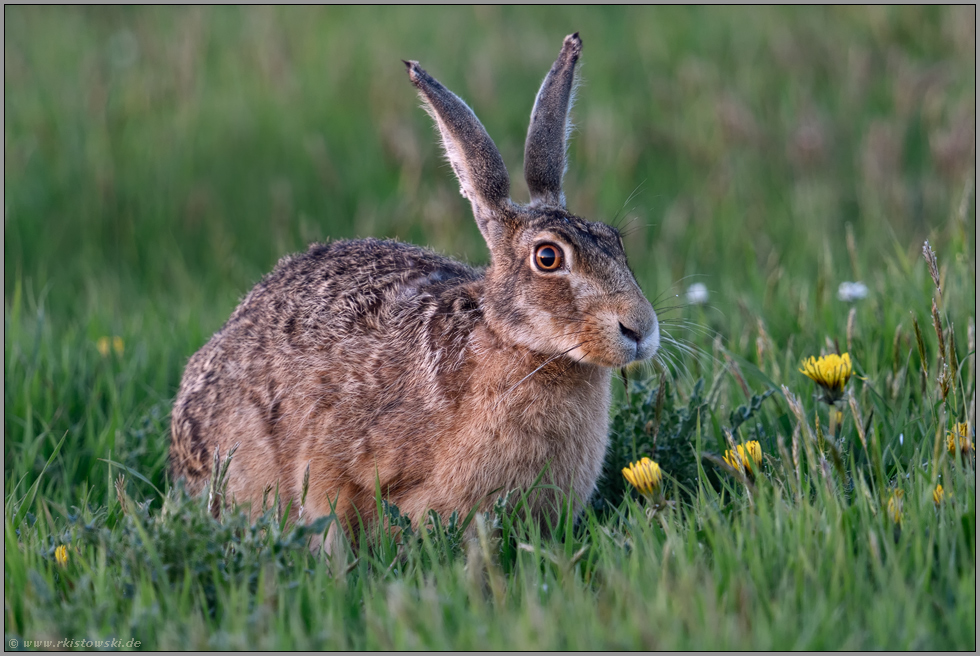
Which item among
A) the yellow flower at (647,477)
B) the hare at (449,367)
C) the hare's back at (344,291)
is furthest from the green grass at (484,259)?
the hare's back at (344,291)

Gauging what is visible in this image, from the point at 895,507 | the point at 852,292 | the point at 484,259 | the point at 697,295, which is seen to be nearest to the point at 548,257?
the point at 895,507

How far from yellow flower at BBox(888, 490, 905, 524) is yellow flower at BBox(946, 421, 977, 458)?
0.31 m

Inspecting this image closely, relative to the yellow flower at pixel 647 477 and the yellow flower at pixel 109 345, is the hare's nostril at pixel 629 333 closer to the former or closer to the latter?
the yellow flower at pixel 647 477

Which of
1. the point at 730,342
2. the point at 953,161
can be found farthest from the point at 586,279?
the point at 953,161

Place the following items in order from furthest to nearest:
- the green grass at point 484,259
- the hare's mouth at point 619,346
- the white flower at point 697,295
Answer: the white flower at point 697,295 → the hare's mouth at point 619,346 → the green grass at point 484,259

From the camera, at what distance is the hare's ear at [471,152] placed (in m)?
4.13

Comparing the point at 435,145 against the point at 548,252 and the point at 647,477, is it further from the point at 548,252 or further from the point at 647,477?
the point at 647,477

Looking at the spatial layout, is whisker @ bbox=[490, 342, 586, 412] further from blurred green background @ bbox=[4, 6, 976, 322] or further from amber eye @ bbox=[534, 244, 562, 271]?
blurred green background @ bbox=[4, 6, 976, 322]

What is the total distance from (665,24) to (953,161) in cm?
323

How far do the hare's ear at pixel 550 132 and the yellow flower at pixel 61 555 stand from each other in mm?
2301

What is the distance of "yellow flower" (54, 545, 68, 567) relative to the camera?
10.9ft

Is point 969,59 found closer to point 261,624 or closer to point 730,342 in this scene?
point 730,342

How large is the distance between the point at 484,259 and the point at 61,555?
412 cm

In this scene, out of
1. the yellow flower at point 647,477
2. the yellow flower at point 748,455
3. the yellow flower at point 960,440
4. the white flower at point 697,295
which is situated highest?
the white flower at point 697,295
